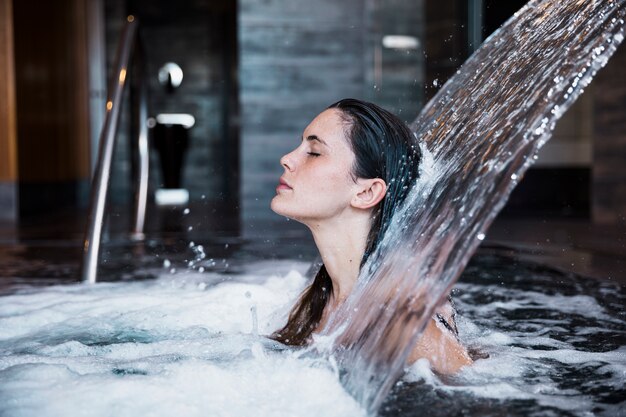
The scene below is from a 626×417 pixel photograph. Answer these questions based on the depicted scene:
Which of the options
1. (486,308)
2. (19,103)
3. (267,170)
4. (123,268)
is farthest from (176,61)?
(486,308)

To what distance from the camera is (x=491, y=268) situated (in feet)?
11.1

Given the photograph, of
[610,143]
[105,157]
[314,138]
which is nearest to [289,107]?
[610,143]

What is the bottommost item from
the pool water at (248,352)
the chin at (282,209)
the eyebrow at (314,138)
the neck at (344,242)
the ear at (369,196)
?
the pool water at (248,352)

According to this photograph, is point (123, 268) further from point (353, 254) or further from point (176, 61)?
point (176, 61)

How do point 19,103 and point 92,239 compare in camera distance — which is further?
point 19,103

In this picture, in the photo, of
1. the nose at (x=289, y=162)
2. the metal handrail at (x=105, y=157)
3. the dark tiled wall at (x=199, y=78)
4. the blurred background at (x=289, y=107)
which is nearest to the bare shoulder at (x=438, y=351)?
the nose at (x=289, y=162)

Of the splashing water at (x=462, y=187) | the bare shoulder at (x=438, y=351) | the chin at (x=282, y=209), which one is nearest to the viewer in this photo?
the splashing water at (x=462, y=187)

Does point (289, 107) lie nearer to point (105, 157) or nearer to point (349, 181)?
point (105, 157)

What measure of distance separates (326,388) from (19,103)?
6722 mm

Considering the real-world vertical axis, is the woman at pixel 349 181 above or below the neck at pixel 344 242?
above

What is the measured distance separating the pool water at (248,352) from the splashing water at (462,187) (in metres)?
0.10

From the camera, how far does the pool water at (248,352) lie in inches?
54.9

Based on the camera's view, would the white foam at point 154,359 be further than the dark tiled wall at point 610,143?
No

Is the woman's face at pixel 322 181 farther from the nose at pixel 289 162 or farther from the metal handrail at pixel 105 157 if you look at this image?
the metal handrail at pixel 105 157
